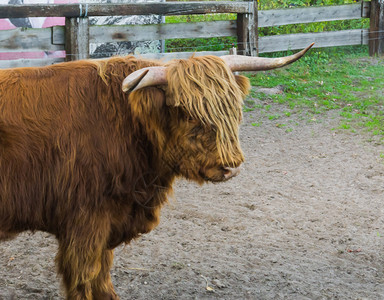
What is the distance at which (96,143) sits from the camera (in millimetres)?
3430

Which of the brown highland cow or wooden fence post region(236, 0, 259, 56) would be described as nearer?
the brown highland cow

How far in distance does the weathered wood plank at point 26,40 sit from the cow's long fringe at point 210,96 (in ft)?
16.9

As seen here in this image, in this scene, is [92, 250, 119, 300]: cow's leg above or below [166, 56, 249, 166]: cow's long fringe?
below

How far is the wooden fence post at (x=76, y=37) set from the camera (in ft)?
26.6

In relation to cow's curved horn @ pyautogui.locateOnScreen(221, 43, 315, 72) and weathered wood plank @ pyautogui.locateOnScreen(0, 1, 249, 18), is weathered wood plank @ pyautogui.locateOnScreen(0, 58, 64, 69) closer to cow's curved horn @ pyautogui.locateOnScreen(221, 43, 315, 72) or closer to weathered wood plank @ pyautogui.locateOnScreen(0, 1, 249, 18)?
weathered wood plank @ pyautogui.locateOnScreen(0, 1, 249, 18)

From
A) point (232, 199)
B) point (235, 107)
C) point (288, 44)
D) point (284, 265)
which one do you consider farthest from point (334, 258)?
point (288, 44)

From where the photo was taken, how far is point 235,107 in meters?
3.44

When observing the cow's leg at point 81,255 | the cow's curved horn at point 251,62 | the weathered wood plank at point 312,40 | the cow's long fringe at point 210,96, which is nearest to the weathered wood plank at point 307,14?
the weathered wood plank at point 312,40

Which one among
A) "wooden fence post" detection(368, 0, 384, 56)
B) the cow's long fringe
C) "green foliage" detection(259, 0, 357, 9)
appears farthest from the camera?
"green foliage" detection(259, 0, 357, 9)

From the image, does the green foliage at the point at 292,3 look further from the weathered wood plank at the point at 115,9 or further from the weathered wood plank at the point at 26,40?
the weathered wood plank at the point at 26,40

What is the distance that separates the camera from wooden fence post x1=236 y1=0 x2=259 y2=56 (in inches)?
403

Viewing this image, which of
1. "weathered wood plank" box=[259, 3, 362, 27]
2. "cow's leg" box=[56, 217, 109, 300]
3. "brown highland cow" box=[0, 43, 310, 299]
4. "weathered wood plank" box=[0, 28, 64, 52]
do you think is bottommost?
"cow's leg" box=[56, 217, 109, 300]

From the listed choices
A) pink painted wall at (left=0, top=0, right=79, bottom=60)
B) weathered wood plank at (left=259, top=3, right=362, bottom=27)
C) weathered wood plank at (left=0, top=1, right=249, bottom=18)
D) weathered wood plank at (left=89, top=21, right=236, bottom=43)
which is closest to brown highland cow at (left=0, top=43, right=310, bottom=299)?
weathered wood plank at (left=0, top=1, right=249, bottom=18)

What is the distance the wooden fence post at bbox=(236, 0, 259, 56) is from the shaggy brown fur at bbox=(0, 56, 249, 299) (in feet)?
22.7
